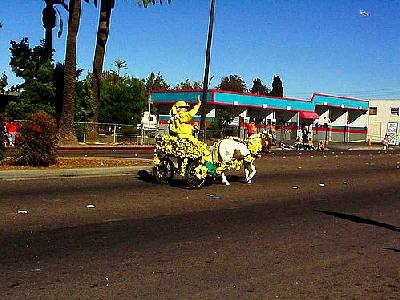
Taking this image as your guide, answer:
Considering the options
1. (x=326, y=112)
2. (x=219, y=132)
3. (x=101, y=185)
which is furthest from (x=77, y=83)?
(x=326, y=112)

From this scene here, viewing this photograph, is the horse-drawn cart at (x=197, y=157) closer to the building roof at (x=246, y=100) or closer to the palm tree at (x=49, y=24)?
the palm tree at (x=49, y=24)

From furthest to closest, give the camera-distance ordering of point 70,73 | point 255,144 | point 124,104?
point 124,104
point 70,73
point 255,144

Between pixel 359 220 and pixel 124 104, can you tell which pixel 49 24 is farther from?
pixel 359 220

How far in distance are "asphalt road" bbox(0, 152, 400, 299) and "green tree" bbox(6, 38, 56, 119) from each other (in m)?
20.3

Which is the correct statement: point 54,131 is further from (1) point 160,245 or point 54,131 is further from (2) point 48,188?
(1) point 160,245

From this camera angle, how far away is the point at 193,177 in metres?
14.8

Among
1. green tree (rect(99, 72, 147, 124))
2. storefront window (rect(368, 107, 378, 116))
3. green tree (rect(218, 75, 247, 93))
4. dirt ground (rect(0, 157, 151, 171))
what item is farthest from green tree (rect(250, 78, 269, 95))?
dirt ground (rect(0, 157, 151, 171))

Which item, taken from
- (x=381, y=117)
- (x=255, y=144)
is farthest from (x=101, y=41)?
(x=381, y=117)

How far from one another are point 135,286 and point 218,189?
357 inches

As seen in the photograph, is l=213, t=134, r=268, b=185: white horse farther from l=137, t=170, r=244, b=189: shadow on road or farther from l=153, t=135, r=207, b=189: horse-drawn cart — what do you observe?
l=153, t=135, r=207, b=189: horse-drawn cart

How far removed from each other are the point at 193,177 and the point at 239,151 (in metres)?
1.66

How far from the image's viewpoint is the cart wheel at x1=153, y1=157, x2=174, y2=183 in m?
15.6

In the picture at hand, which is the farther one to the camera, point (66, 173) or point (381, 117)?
point (381, 117)

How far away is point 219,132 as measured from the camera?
153 ft
